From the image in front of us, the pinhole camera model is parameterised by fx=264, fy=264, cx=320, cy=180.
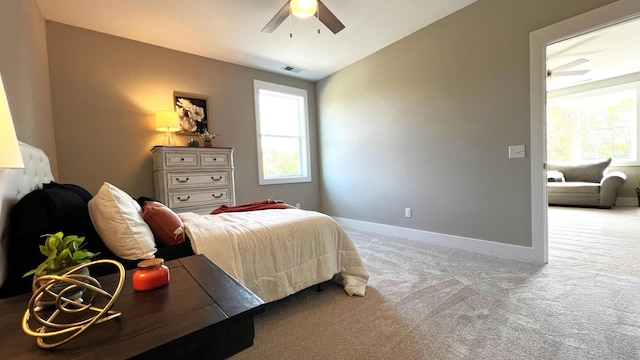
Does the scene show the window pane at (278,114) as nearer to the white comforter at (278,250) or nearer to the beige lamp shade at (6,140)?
the white comforter at (278,250)

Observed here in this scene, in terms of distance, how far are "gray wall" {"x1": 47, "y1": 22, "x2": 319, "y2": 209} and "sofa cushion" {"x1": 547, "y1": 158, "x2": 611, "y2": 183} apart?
6988 mm

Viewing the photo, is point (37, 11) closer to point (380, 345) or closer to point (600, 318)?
point (380, 345)

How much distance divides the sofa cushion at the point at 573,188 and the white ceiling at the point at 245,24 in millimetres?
4743

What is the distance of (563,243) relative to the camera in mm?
3113

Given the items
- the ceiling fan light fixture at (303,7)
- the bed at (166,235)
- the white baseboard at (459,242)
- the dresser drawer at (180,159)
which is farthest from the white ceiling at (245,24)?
the white baseboard at (459,242)

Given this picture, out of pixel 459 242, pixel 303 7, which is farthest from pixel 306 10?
pixel 459 242

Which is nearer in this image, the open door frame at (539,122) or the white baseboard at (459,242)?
the open door frame at (539,122)

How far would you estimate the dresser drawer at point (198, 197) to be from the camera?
10.3 ft

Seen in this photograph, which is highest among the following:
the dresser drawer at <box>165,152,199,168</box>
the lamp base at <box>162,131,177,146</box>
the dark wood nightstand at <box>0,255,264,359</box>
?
the lamp base at <box>162,131,177,146</box>

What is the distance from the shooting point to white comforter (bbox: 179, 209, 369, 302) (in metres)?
1.65

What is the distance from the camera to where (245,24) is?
3021mm

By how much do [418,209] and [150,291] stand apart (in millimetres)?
3250

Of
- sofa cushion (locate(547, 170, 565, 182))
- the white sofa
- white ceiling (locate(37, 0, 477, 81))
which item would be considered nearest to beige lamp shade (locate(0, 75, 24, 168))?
white ceiling (locate(37, 0, 477, 81))

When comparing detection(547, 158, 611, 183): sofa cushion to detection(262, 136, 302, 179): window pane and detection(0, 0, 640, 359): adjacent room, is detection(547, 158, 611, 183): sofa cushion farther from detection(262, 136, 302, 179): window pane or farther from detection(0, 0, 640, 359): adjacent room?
detection(262, 136, 302, 179): window pane
